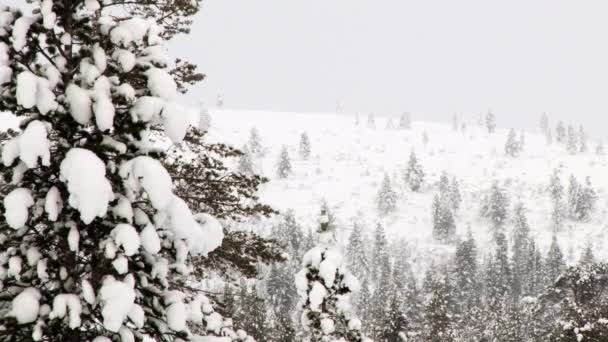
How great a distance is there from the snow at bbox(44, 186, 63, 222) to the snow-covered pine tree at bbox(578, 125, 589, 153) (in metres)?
143

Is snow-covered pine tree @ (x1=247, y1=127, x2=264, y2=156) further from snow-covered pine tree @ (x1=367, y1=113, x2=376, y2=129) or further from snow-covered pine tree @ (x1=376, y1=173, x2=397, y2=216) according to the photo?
snow-covered pine tree @ (x1=367, y1=113, x2=376, y2=129)

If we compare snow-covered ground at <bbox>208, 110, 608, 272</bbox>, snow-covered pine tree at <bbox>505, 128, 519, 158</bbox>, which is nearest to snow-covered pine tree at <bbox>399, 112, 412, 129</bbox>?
snow-covered ground at <bbox>208, 110, 608, 272</bbox>

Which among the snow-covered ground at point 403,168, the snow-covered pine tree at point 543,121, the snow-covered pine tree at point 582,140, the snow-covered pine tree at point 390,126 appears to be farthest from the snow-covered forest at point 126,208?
the snow-covered pine tree at point 543,121

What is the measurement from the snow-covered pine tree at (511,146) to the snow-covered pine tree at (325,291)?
421ft

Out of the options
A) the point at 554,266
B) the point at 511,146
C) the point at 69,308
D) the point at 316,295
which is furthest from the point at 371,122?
the point at 69,308

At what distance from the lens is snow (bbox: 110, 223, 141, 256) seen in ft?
14.8

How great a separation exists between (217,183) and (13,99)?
3.68 m

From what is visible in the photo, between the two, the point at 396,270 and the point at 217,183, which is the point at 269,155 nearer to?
the point at 396,270

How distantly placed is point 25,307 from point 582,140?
144 metres

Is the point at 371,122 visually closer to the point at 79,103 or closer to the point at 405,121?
the point at 405,121

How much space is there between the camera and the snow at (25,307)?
4449 mm

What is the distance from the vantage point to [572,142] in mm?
128625

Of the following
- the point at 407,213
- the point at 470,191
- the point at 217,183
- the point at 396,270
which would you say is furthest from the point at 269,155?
the point at 217,183

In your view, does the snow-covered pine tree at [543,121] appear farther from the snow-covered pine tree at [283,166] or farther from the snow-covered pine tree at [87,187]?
the snow-covered pine tree at [87,187]
